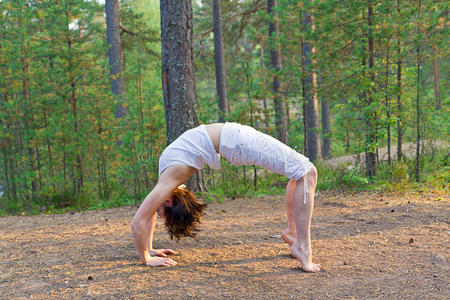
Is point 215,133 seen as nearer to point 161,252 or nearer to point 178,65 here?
point 161,252

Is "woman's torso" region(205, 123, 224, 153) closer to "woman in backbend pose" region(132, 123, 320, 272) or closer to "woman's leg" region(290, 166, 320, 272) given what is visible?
"woman in backbend pose" region(132, 123, 320, 272)

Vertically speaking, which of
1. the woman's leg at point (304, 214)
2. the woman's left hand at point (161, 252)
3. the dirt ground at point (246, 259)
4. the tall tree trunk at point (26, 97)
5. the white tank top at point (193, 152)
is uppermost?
the tall tree trunk at point (26, 97)

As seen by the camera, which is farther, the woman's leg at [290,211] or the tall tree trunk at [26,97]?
the tall tree trunk at [26,97]

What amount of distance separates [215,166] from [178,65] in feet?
10.8

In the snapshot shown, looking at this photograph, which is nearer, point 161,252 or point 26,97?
point 161,252

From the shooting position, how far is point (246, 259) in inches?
138

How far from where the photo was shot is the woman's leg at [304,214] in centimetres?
312

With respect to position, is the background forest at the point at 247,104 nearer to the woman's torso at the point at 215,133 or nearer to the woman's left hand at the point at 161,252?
the woman's left hand at the point at 161,252

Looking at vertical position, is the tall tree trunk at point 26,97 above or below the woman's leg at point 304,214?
above

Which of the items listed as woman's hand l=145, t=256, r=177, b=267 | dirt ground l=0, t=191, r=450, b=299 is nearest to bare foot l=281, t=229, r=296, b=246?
dirt ground l=0, t=191, r=450, b=299

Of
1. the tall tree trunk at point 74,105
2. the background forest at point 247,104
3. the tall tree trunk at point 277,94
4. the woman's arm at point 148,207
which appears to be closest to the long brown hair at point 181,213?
the woman's arm at point 148,207

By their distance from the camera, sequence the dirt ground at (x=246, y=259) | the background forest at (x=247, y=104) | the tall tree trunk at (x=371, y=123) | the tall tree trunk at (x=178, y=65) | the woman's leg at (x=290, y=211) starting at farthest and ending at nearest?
1. the background forest at (x=247, y=104)
2. the tall tree trunk at (x=371, y=123)
3. the tall tree trunk at (x=178, y=65)
4. the woman's leg at (x=290, y=211)
5. the dirt ground at (x=246, y=259)

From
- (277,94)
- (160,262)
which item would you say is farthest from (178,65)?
(160,262)

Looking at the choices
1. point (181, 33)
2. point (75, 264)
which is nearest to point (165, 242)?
point (75, 264)
